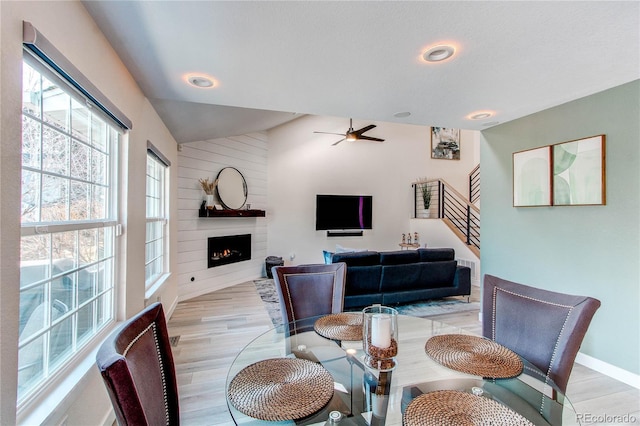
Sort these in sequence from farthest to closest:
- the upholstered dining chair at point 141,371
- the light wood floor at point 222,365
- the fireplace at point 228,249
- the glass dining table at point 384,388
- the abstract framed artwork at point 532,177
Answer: the fireplace at point 228,249 < the abstract framed artwork at point 532,177 < the light wood floor at point 222,365 < the glass dining table at point 384,388 < the upholstered dining chair at point 141,371

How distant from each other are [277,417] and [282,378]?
0.72 feet

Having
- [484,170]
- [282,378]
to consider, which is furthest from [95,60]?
[484,170]

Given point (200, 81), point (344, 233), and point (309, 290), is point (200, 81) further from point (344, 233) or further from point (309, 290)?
point (344, 233)

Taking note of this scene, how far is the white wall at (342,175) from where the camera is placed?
664 cm

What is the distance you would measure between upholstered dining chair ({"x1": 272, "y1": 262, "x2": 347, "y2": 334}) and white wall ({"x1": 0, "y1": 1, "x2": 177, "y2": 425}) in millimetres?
1163

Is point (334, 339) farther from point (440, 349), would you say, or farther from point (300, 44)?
point (300, 44)

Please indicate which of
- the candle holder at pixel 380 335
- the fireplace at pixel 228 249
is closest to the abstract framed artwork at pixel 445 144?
the fireplace at pixel 228 249

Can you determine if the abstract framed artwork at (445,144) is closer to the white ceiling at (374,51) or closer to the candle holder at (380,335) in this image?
the white ceiling at (374,51)

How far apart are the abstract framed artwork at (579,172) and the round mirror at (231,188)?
490 centimetres

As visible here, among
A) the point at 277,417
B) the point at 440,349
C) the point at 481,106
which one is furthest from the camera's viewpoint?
the point at 481,106

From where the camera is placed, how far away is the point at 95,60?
1607mm

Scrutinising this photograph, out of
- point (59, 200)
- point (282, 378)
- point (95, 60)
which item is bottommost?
point (282, 378)

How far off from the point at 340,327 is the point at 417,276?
2.71 metres

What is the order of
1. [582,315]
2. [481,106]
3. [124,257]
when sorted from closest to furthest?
[582,315] → [124,257] → [481,106]
